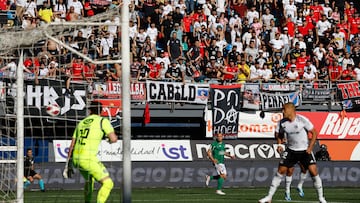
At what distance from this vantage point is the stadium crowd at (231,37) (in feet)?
110

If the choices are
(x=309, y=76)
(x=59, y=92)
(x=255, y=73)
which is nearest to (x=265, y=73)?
(x=255, y=73)

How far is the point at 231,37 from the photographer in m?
36.4

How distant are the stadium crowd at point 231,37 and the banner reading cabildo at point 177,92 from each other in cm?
36

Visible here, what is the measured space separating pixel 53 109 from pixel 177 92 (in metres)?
4.77

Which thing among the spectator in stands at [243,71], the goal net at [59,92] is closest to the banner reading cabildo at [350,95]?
the spectator in stands at [243,71]

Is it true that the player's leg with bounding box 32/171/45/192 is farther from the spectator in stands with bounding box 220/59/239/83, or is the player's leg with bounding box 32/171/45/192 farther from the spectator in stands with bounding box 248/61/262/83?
the spectator in stands with bounding box 248/61/262/83

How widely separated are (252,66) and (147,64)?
161 inches

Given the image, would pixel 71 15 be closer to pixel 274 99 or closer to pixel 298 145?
pixel 274 99

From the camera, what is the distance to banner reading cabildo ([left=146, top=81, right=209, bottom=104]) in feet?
107

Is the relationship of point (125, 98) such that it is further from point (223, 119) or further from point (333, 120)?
point (333, 120)

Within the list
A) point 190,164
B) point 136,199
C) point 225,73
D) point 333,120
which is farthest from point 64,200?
point 333,120

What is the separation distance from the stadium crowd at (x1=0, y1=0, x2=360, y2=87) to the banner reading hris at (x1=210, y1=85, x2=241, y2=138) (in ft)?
2.56

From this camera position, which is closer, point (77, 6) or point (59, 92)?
point (59, 92)

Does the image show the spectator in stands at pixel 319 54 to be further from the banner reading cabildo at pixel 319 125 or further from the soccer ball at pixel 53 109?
the soccer ball at pixel 53 109
